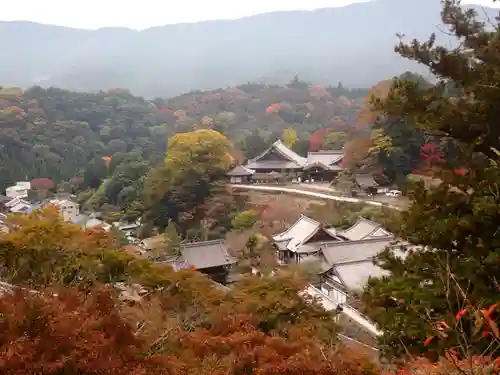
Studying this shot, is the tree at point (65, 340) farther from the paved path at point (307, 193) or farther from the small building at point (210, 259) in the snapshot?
the paved path at point (307, 193)

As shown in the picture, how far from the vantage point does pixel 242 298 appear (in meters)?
6.41

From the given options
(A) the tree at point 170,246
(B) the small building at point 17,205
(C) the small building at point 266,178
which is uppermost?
(A) the tree at point 170,246

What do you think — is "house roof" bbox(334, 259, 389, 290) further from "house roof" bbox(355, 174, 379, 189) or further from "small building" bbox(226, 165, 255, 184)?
"small building" bbox(226, 165, 255, 184)

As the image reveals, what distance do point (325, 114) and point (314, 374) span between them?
2064 inches

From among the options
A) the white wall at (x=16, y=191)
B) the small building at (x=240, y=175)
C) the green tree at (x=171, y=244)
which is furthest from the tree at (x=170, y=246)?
the white wall at (x=16, y=191)

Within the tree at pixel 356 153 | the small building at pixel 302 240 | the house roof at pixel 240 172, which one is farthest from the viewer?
the house roof at pixel 240 172

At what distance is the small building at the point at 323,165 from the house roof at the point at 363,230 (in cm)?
977

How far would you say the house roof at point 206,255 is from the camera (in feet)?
48.4

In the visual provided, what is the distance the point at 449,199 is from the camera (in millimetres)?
4730

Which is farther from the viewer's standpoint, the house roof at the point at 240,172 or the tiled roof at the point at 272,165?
the tiled roof at the point at 272,165

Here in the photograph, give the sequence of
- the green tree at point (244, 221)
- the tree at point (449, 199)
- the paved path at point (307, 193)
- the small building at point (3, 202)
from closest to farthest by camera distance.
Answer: the tree at point (449, 199) < the green tree at point (244, 221) < the paved path at point (307, 193) < the small building at point (3, 202)

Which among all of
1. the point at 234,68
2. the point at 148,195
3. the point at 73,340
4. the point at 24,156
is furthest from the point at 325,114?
the point at 234,68

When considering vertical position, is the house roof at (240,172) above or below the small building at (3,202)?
above

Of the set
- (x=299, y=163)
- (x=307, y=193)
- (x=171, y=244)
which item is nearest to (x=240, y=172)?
(x=299, y=163)
